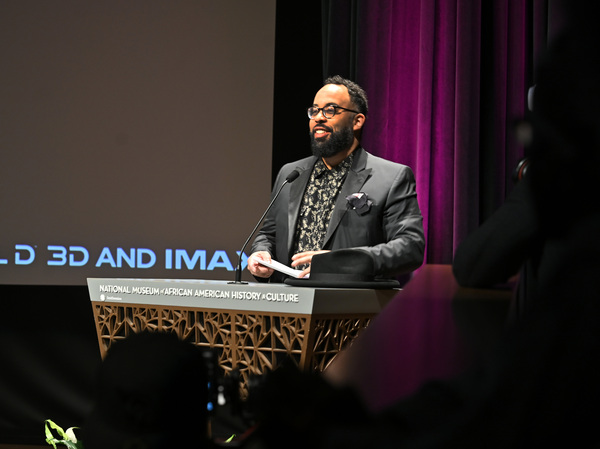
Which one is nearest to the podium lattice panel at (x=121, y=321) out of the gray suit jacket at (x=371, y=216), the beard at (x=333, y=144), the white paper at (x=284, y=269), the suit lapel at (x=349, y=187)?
the white paper at (x=284, y=269)

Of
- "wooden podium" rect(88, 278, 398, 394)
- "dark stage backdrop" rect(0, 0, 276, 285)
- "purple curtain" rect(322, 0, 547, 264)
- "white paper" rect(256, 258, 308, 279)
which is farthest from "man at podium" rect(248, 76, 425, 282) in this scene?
"dark stage backdrop" rect(0, 0, 276, 285)

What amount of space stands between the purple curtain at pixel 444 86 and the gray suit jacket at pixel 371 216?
66cm

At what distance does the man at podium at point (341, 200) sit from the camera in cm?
307

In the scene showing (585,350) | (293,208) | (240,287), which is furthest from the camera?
(293,208)

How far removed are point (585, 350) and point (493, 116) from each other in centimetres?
340

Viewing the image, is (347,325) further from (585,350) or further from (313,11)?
(313,11)

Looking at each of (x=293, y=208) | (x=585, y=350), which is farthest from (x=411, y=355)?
(x=293, y=208)

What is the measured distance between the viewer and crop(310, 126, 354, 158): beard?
3.28 metres

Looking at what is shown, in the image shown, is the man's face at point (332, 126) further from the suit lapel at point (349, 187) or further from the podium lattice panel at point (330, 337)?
the podium lattice panel at point (330, 337)

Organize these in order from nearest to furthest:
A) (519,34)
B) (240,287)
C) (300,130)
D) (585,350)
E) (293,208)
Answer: (585,350), (240,287), (293,208), (519,34), (300,130)

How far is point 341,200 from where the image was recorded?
3.14m

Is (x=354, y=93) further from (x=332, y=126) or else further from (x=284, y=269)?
(x=284, y=269)

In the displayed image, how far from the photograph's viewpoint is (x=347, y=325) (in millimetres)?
2352

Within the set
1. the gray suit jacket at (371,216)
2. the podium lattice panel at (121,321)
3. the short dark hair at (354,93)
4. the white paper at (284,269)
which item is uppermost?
the short dark hair at (354,93)
